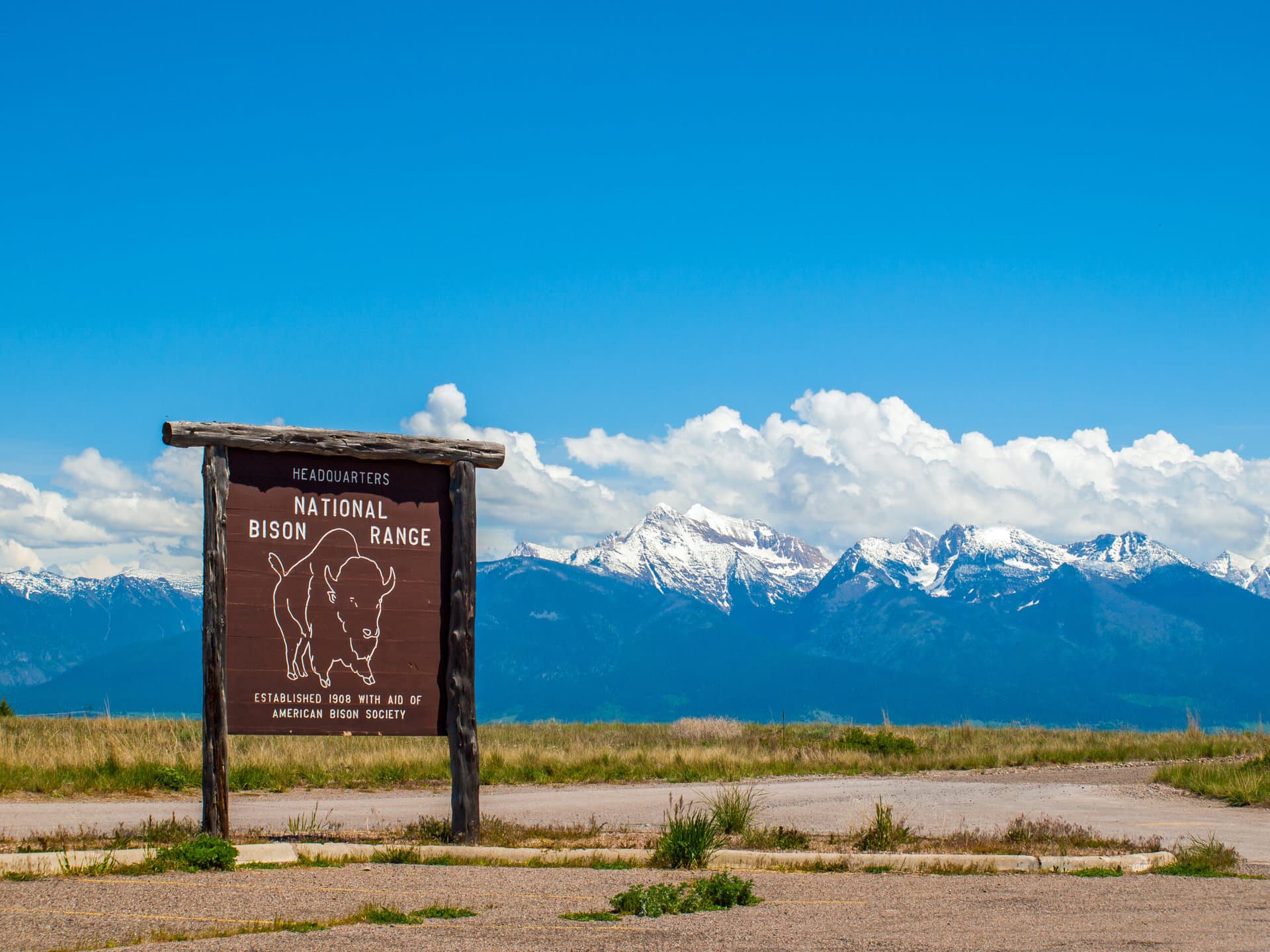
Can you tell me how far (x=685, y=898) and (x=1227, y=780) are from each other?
15041 mm

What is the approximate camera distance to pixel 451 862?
10.9m

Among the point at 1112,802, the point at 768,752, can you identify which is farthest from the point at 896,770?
the point at 1112,802

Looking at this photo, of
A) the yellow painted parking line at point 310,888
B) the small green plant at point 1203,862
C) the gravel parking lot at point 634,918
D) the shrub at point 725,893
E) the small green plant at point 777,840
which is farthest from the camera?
the small green plant at point 777,840

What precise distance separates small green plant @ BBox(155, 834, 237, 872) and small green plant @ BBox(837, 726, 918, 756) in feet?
69.5

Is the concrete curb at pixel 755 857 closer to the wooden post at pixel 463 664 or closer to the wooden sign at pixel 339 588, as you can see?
the wooden post at pixel 463 664

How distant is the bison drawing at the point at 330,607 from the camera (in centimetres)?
1201

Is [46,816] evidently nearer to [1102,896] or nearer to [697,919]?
[697,919]

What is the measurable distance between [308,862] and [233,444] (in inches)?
153

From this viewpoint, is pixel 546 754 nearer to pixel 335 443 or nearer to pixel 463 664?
pixel 463 664

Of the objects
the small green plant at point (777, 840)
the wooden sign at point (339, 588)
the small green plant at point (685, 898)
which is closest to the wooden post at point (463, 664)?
the wooden sign at point (339, 588)

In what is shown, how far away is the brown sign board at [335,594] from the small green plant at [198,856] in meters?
1.80

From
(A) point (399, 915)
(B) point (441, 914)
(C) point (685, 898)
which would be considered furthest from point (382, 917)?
(C) point (685, 898)

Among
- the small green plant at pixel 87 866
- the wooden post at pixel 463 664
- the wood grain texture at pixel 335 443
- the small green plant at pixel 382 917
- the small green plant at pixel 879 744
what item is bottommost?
the small green plant at pixel 879 744

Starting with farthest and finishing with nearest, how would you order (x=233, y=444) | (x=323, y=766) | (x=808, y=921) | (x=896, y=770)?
(x=896, y=770) < (x=323, y=766) < (x=233, y=444) < (x=808, y=921)
